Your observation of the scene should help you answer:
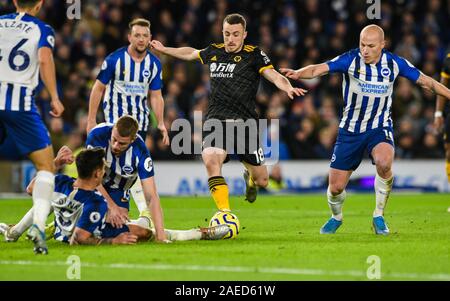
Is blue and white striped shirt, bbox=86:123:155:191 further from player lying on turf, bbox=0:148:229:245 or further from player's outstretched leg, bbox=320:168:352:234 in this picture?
player's outstretched leg, bbox=320:168:352:234

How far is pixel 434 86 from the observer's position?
33.5 ft

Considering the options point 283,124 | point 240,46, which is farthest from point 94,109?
point 283,124

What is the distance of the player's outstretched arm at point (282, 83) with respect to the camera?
9.66 m

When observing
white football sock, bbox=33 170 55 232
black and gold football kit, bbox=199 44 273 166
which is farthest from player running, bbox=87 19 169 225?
white football sock, bbox=33 170 55 232

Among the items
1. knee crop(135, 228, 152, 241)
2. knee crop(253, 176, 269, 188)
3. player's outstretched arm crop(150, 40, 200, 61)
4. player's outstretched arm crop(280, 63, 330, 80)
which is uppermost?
player's outstretched arm crop(150, 40, 200, 61)

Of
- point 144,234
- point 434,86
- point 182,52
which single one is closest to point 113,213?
point 144,234

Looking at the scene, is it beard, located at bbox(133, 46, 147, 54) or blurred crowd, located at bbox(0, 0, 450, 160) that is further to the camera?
blurred crowd, located at bbox(0, 0, 450, 160)

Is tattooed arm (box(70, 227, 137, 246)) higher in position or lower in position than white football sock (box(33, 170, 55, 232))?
lower

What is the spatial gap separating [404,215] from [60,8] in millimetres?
11685

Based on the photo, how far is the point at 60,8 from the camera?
873 inches

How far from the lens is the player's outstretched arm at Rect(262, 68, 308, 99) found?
9.66 metres

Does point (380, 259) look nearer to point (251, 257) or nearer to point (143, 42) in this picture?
point (251, 257)

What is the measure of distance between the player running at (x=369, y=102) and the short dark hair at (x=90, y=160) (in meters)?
2.58

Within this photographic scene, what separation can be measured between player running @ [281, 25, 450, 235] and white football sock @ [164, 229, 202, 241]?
5.78 ft
